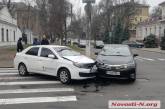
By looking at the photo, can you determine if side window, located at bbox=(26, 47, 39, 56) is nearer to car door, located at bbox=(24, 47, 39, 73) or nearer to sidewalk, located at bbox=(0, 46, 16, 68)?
car door, located at bbox=(24, 47, 39, 73)

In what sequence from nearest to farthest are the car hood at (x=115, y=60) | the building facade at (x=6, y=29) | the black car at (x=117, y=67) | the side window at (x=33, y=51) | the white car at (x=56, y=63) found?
the white car at (x=56, y=63) → the black car at (x=117, y=67) → the car hood at (x=115, y=60) → the side window at (x=33, y=51) → the building facade at (x=6, y=29)

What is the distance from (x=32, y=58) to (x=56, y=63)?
1591mm

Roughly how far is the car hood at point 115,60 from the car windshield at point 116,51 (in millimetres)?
538

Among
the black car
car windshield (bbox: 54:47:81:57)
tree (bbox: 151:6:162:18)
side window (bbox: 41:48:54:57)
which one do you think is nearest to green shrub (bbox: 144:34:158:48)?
tree (bbox: 151:6:162:18)

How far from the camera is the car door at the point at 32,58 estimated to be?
44.7 ft

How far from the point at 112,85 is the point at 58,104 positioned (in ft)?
12.4

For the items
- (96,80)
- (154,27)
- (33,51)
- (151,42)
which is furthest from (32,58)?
(154,27)

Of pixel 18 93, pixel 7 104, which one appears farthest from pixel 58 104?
pixel 18 93

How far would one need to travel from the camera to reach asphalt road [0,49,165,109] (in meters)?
8.84

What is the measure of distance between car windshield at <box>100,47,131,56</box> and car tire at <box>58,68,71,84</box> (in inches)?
110

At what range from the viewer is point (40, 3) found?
43281 millimetres

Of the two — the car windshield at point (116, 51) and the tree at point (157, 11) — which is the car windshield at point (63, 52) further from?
the tree at point (157, 11)

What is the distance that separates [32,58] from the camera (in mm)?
13773

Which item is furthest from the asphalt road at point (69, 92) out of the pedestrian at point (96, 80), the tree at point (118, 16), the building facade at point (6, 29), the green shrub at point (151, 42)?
the tree at point (118, 16)
